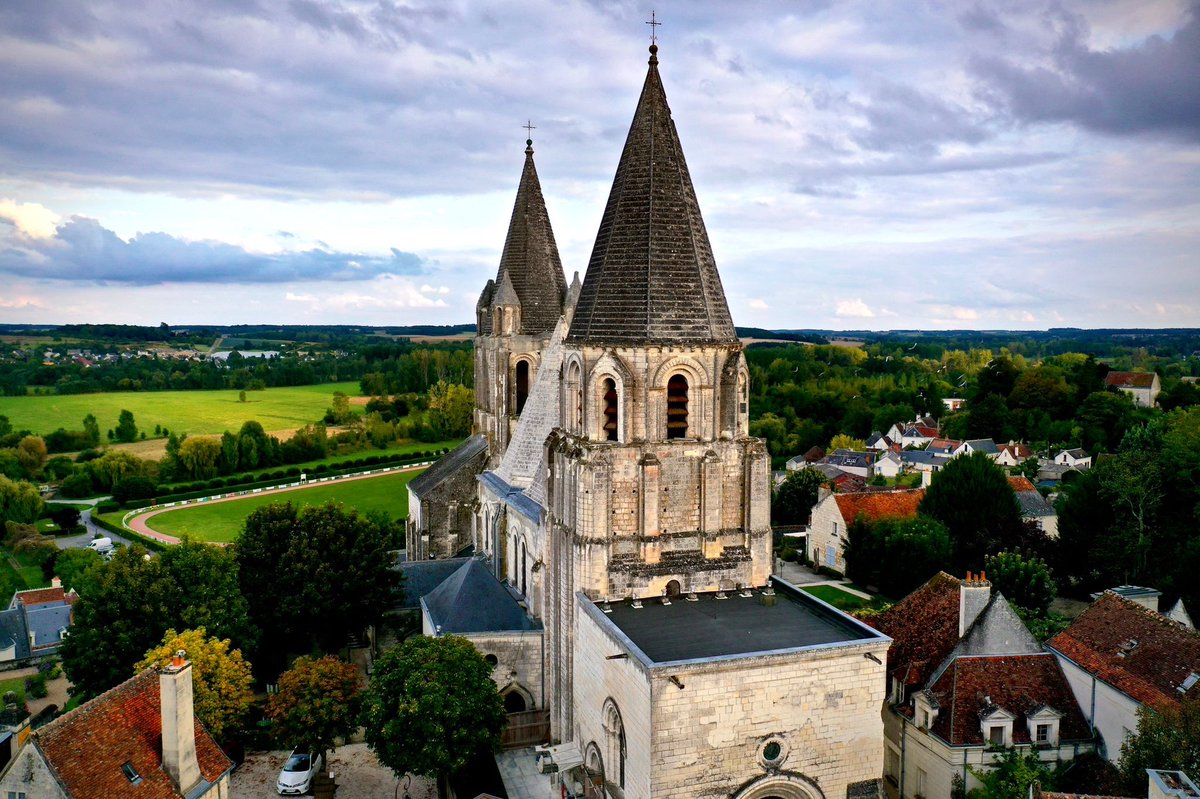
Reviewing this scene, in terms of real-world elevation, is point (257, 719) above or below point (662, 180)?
below

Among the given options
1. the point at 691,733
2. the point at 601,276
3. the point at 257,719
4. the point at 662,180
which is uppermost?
the point at 662,180

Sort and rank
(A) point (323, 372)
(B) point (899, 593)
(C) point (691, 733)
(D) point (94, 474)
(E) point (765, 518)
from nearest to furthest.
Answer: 1. (C) point (691, 733)
2. (E) point (765, 518)
3. (B) point (899, 593)
4. (D) point (94, 474)
5. (A) point (323, 372)

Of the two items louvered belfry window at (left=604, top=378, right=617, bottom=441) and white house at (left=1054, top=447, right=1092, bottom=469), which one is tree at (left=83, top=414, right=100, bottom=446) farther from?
white house at (left=1054, top=447, right=1092, bottom=469)

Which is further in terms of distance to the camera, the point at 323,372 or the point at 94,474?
the point at 323,372

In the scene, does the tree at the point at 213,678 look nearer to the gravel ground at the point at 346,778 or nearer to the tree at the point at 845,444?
the gravel ground at the point at 346,778

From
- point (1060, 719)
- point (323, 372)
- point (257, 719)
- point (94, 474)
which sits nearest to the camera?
point (1060, 719)

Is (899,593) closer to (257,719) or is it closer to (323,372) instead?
(257,719)

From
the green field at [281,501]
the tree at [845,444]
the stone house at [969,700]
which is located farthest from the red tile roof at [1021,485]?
the green field at [281,501]

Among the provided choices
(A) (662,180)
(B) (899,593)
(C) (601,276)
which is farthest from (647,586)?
(B) (899,593)
